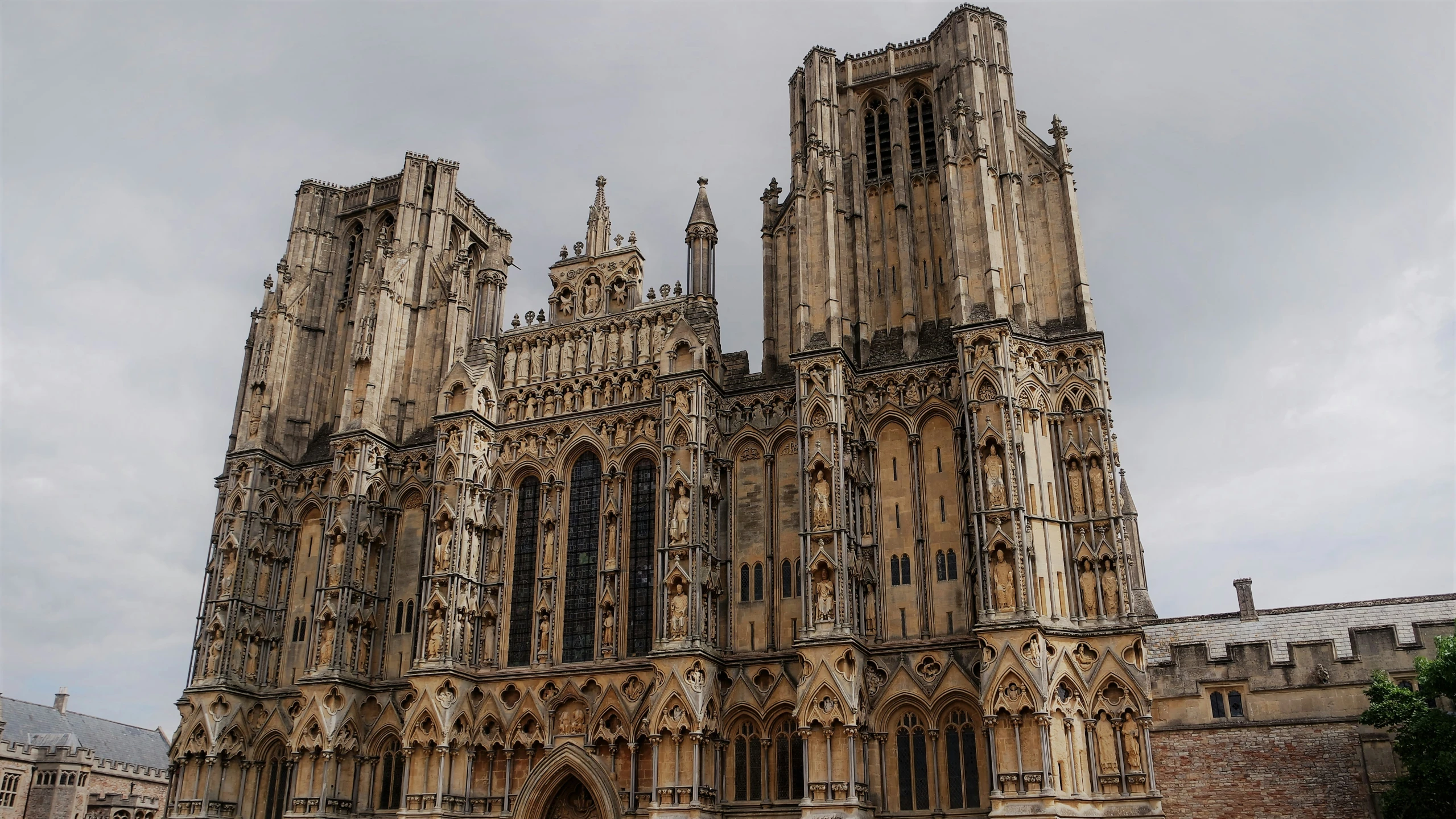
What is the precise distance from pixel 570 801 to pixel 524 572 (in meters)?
7.13

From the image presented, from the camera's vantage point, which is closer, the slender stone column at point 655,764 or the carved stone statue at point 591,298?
the slender stone column at point 655,764

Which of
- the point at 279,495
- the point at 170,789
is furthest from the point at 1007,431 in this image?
the point at 170,789

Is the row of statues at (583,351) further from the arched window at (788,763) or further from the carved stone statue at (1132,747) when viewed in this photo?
the carved stone statue at (1132,747)

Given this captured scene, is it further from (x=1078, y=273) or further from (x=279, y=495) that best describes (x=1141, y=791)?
(x=279, y=495)

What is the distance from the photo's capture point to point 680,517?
29.5 m

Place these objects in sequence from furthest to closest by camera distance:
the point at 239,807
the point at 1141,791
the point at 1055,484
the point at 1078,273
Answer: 1. the point at 239,807
2. the point at 1078,273
3. the point at 1055,484
4. the point at 1141,791

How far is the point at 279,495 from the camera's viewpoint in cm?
3706

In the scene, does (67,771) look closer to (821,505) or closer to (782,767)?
(782,767)

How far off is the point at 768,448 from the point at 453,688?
11.4m

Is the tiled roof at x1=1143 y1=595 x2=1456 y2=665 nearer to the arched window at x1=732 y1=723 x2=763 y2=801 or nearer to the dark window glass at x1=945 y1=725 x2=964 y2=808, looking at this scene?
the dark window glass at x1=945 y1=725 x2=964 y2=808

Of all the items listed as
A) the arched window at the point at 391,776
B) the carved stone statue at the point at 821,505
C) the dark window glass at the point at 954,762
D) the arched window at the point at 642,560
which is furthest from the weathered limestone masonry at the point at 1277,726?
the arched window at the point at 391,776

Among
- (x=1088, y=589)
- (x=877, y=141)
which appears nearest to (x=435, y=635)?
(x=1088, y=589)

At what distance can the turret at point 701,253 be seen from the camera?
34.0 meters

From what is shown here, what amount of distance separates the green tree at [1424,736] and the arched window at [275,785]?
30.8 meters
